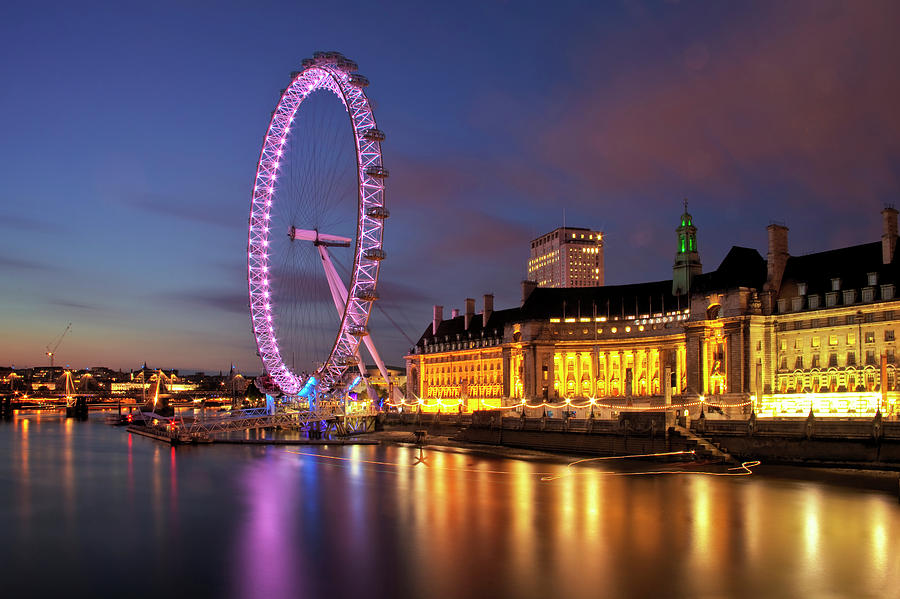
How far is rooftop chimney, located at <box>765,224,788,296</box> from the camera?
244 feet

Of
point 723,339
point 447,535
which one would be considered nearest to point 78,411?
point 723,339

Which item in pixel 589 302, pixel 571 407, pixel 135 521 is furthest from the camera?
pixel 589 302

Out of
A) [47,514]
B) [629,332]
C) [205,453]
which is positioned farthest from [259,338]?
[629,332]

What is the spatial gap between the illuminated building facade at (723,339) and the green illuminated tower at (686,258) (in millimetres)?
167

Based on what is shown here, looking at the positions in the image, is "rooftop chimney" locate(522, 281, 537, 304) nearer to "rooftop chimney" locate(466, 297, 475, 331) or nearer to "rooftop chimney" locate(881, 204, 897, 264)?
"rooftop chimney" locate(466, 297, 475, 331)

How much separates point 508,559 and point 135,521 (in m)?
18.7

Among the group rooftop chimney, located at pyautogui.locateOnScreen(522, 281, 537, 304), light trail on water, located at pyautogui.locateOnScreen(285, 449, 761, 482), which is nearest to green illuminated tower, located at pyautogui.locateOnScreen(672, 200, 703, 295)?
rooftop chimney, located at pyautogui.locateOnScreen(522, 281, 537, 304)

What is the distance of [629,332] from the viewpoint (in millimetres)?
98375

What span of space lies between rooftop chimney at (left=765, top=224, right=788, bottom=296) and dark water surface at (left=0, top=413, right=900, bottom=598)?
30.4m

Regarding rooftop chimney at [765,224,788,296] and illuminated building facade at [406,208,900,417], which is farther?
rooftop chimney at [765,224,788,296]

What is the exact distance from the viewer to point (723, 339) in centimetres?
7575

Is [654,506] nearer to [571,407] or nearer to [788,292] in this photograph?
[788,292]

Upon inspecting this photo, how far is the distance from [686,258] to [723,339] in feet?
71.2

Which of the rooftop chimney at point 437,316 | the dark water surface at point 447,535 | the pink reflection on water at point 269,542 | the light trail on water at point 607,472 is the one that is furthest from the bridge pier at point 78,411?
the pink reflection on water at point 269,542
